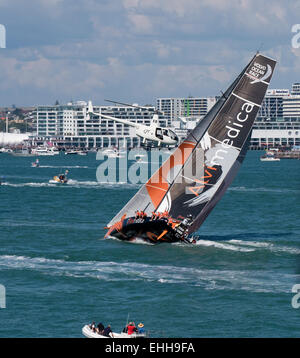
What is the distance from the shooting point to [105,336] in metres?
32.9

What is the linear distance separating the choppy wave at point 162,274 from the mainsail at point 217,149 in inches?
331

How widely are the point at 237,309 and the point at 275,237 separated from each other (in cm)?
2304

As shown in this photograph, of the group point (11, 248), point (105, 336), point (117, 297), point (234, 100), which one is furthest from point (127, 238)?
point (105, 336)

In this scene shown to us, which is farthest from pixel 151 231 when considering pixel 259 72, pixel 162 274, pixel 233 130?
pixel 259 72

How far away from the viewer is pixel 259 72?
54750 millimetres

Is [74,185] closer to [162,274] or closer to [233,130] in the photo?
[233,130]

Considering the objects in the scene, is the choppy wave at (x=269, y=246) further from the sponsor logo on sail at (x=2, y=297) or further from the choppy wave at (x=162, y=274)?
the sponsor logo on sail at (x=2, y=297)

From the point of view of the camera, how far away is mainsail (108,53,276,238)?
181 feet

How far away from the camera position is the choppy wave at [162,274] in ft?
142

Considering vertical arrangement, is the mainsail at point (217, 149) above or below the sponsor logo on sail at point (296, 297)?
above

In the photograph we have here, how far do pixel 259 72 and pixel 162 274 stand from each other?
53.5 feet

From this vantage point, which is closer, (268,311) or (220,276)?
(268,311)

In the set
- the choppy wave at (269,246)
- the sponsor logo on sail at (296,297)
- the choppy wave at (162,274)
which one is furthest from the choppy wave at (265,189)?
the sponsor logo on sail at (296,297)
